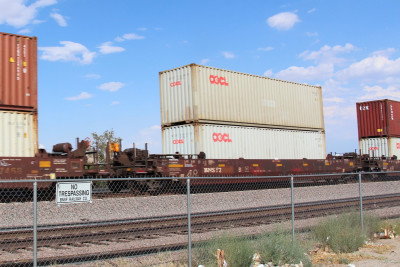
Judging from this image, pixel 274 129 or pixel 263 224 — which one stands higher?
pixel 274 129

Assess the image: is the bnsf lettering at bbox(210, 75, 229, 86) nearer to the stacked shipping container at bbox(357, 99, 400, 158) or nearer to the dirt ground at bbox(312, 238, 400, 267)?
the dirt ground at bbox(312, 238, 400, 267)

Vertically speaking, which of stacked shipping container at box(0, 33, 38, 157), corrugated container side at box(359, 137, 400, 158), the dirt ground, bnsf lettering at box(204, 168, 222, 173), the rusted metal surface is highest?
stacked shipping container at box(0, 33, 38, 157)

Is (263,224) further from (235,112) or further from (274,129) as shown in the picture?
(274,129)

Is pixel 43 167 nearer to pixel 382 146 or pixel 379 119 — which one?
pixel 382 146

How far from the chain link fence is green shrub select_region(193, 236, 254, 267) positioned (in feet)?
0.25

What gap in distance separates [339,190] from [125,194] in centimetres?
1110

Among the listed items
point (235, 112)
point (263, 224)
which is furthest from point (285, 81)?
point (263, 224)

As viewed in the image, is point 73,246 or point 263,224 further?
point 263,224

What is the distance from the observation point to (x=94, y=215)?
39.3 feet

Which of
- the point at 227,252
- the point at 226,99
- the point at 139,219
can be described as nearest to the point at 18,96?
the point at 139,219

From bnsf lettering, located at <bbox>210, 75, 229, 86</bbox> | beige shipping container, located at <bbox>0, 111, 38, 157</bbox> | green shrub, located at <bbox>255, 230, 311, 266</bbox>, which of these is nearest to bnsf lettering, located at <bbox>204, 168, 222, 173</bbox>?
bnsf lettering, located at <bbox>210, 75, 229, 86</bbox>

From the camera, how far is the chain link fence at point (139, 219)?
21.3ft

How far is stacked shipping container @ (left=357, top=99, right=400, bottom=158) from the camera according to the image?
30.2m

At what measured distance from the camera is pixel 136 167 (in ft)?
54.9
